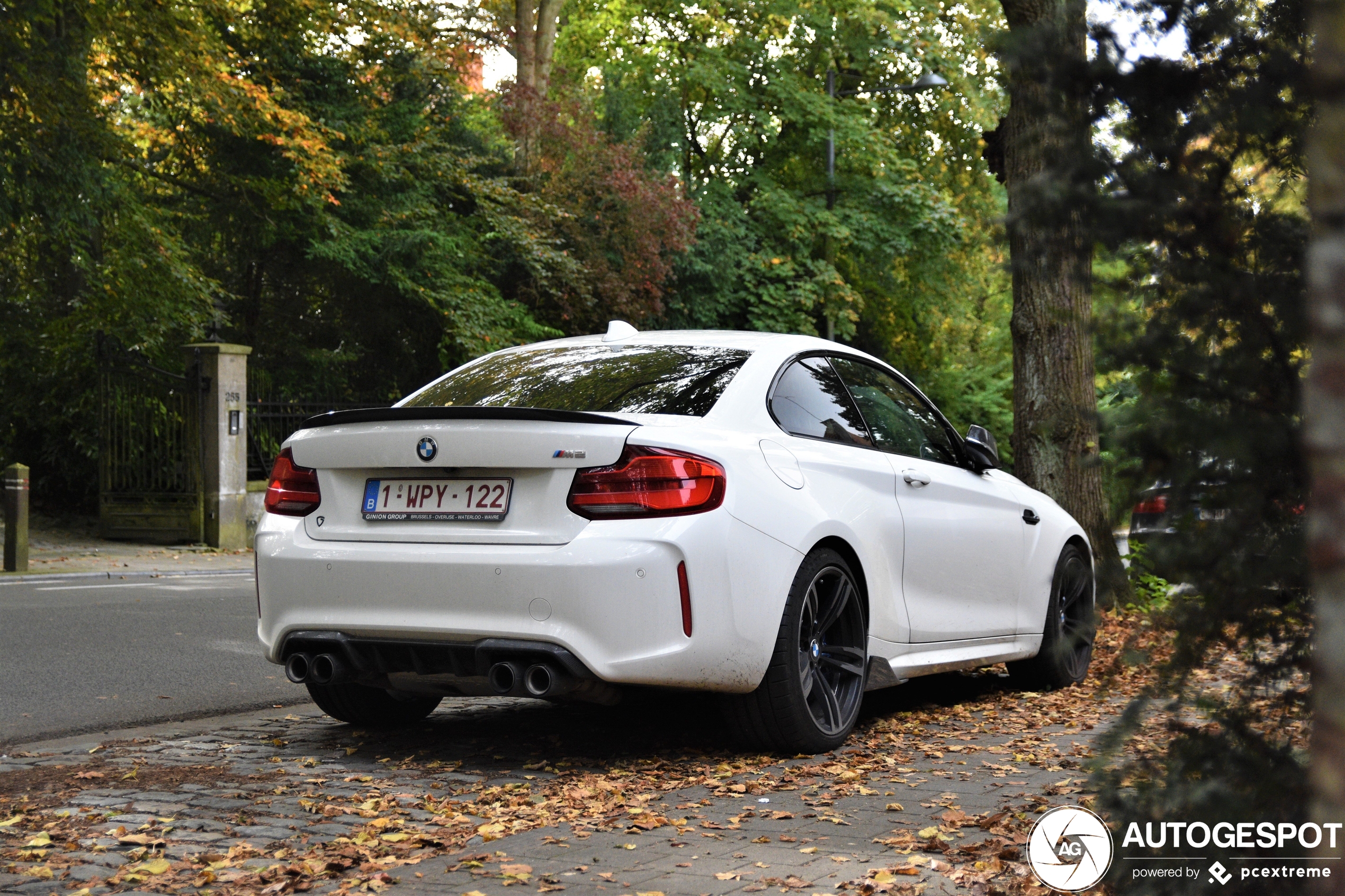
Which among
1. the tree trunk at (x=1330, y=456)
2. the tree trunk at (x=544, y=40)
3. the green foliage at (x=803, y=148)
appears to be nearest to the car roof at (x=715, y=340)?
the tree trunk at (x=1330, y=456)

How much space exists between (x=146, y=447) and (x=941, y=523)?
16.5 metres

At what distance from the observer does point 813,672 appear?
5.54 metres

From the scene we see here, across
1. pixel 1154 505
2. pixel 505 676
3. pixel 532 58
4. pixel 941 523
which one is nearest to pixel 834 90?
pixel 532 58

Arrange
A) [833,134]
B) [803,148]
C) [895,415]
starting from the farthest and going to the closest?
[803,148], [833,134], [895,415]

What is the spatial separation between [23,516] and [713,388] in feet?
38.8

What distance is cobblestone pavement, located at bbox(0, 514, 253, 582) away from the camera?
15719 mm

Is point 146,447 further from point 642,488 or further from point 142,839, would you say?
point 142,839

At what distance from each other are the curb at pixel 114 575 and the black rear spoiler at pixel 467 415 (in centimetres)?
975

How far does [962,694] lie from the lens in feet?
24.4

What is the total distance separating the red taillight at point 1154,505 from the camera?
2432 mm

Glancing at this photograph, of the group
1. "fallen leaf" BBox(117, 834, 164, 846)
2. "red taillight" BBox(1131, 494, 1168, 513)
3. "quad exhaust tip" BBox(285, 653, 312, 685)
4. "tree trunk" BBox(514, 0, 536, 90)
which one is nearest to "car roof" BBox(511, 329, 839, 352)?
"quad exhaust tip" BBox(285, 653, 312, 685)

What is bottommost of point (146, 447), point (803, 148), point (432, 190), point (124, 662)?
point (124, 662)

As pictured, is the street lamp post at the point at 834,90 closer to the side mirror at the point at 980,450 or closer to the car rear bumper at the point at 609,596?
the side mirror at the point at 980,450

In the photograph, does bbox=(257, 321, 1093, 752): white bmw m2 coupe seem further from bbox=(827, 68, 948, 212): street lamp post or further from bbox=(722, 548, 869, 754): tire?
bbox=(827, 68, 948, 212): street lamp post
